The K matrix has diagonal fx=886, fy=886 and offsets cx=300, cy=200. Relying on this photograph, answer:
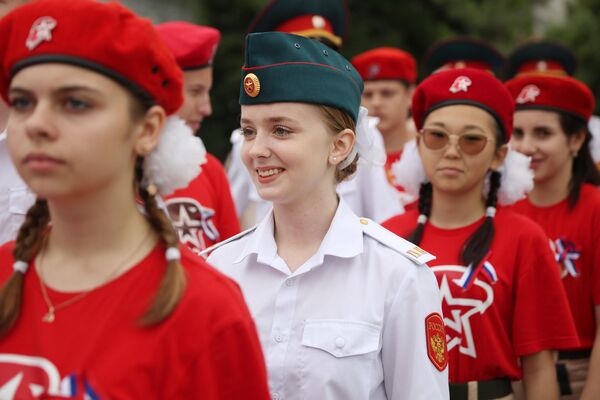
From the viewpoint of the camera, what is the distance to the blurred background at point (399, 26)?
1141 cm

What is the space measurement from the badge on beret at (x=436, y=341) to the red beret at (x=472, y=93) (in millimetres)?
1446

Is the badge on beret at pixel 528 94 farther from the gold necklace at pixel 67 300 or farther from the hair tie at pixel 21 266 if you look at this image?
the hair tie at pixel 21 266

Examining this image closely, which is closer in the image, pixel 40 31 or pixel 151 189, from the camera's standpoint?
pixel 40 31

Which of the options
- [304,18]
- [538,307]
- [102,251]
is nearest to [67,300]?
[102,251]

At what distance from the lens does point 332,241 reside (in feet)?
11.0

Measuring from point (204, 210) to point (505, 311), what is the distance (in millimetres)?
1740

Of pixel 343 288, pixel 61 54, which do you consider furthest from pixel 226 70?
pixel 61 54

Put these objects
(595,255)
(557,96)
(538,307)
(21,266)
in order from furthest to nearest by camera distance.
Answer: (557,96) < (595,255) < (538,307) < (21,266)

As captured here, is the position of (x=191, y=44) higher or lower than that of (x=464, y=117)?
higher

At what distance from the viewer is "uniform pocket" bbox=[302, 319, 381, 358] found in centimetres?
313

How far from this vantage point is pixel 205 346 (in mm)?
2412

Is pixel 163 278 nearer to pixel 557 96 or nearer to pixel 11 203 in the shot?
pixel 11 203

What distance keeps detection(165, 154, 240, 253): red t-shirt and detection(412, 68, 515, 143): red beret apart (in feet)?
4.26

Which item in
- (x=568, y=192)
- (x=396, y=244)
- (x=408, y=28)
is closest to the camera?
(x=396, y=244)
